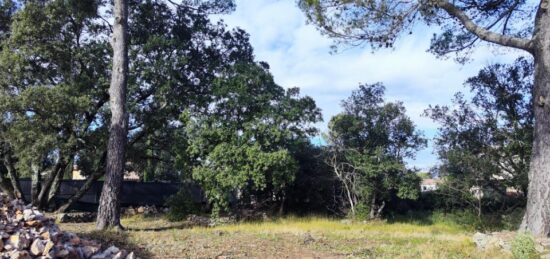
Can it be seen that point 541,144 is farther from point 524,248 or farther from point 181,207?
point 181,207

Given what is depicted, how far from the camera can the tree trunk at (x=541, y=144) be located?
323 inches

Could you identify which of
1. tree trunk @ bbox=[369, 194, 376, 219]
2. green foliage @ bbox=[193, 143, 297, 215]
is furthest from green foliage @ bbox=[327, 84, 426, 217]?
green foliage @ bbox=[193, 143, 297, 215]

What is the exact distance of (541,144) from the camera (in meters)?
8.35

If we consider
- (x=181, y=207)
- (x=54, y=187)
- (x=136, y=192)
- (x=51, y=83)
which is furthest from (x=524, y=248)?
(x=136, y=192)

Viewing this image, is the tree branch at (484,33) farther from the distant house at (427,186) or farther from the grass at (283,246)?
the distant house at (427,186)

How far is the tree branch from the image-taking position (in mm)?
8672

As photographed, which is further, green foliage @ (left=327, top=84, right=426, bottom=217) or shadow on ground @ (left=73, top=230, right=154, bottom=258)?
green foliage @ (left=327, top=84, right=426, bottom=217)

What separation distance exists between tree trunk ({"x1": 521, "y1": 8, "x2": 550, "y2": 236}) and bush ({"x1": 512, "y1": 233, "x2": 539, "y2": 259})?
219 cm

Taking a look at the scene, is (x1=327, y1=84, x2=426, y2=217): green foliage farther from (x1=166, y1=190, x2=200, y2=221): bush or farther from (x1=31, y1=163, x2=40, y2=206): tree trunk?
(x1=31, y1=163, x2=40, y2=206): tree trunk

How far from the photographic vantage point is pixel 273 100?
13.3m

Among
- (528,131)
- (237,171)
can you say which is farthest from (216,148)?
(528,131)

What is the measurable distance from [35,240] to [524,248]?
20.4 feet

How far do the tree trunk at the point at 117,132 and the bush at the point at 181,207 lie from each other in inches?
158

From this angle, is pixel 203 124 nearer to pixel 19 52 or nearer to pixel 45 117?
pixel 45 117
